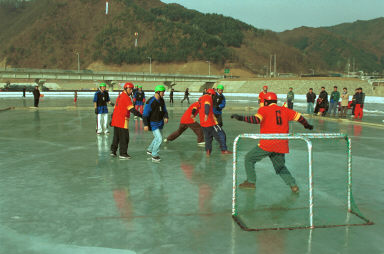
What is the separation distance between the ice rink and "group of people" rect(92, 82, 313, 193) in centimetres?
31

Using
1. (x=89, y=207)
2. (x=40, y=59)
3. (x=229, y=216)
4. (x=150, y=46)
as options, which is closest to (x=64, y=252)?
(x=89, y=207)

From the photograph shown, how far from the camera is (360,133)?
14039 millimetres

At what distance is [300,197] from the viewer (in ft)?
19.9

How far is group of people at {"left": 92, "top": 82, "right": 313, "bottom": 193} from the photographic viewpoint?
6.13 m

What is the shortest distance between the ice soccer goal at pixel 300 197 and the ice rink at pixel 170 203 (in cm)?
3

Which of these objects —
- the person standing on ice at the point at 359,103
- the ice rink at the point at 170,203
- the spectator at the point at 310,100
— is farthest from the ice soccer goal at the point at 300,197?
the spectator at the point at 310,100

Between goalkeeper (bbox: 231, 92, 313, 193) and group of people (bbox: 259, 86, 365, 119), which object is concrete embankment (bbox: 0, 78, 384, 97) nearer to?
group of people (bbox: 259, 86, 365, 119)

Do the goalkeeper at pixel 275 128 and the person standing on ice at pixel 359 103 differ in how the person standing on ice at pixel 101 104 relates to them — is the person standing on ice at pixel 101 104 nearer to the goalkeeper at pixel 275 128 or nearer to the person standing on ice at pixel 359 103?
the goalkeeper at pixel 275 128

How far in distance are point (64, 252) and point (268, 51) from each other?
174464 millimetres

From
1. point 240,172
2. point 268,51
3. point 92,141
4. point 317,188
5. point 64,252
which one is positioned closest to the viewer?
point 64,252

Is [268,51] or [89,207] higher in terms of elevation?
[268,51]

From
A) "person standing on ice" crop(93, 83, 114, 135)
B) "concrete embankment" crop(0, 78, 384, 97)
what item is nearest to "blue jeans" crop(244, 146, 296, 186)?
"person standing on ice" crop(93, 83, 114, 135)

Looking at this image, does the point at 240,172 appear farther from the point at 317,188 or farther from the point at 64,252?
the point at 64,252

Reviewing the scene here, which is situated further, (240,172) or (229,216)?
(240,172)
